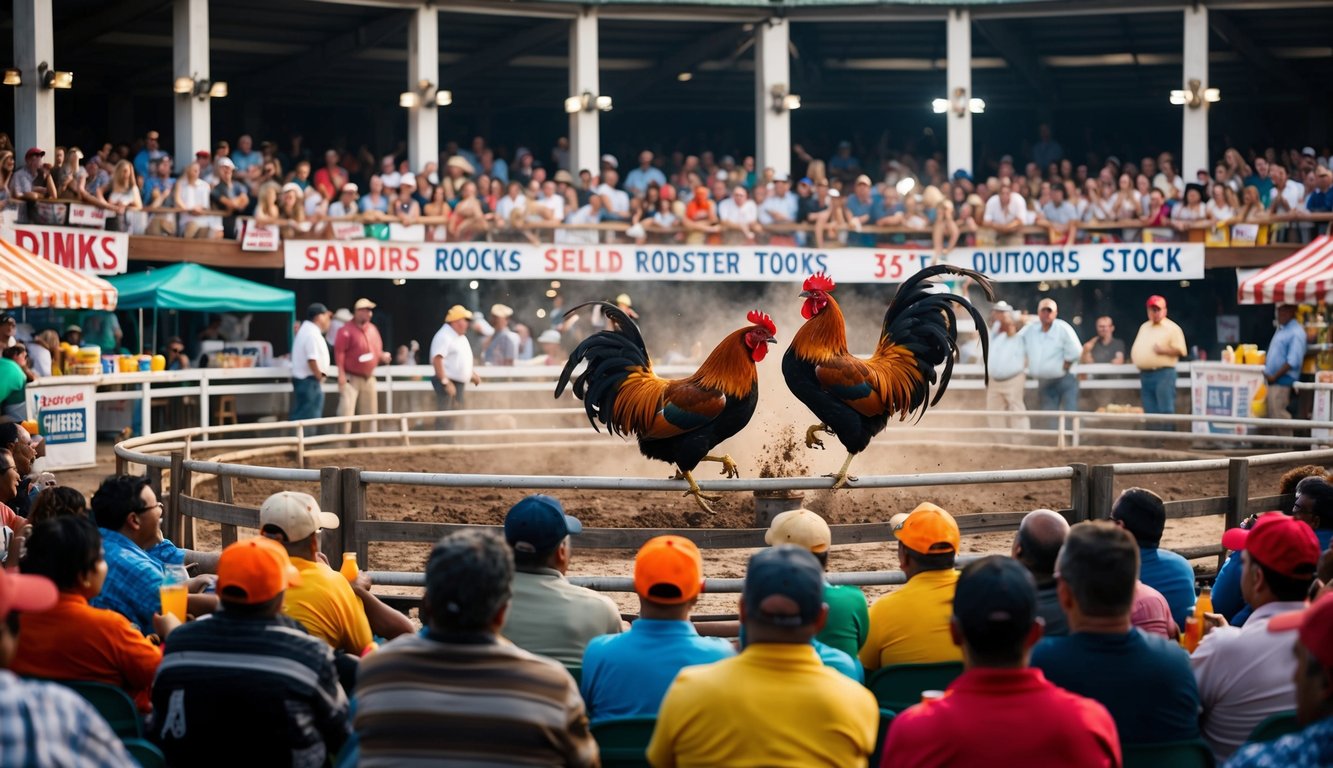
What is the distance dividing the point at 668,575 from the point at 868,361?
5918 millimetres

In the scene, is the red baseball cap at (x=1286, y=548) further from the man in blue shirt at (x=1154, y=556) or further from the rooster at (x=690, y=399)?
the rooster at (x=690, y=399)

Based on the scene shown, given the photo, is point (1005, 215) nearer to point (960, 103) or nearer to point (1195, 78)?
point (960, 103)

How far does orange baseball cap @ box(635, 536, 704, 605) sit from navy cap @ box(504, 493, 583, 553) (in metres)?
0.67

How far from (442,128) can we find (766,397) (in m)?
19.6

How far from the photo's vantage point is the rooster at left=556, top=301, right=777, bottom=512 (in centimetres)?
931

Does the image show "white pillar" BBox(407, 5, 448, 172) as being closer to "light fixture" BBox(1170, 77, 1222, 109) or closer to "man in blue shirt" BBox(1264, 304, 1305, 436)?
"light fixture" BBox(1170, 77, 1222, 109)

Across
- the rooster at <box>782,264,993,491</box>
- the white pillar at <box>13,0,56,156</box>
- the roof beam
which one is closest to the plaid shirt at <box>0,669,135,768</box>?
the rooster at <box>782,264,993,491</box>

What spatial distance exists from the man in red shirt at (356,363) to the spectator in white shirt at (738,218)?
23.3 feet

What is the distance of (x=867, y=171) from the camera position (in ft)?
94.7

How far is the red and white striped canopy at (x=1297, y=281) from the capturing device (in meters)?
16.9

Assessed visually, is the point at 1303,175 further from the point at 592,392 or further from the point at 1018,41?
the point at 592,392

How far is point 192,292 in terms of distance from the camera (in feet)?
65.1

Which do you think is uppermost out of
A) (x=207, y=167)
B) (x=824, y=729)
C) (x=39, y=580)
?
(x=207, y=167)

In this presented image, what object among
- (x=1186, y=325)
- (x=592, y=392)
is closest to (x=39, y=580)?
(x=592, y=392)
